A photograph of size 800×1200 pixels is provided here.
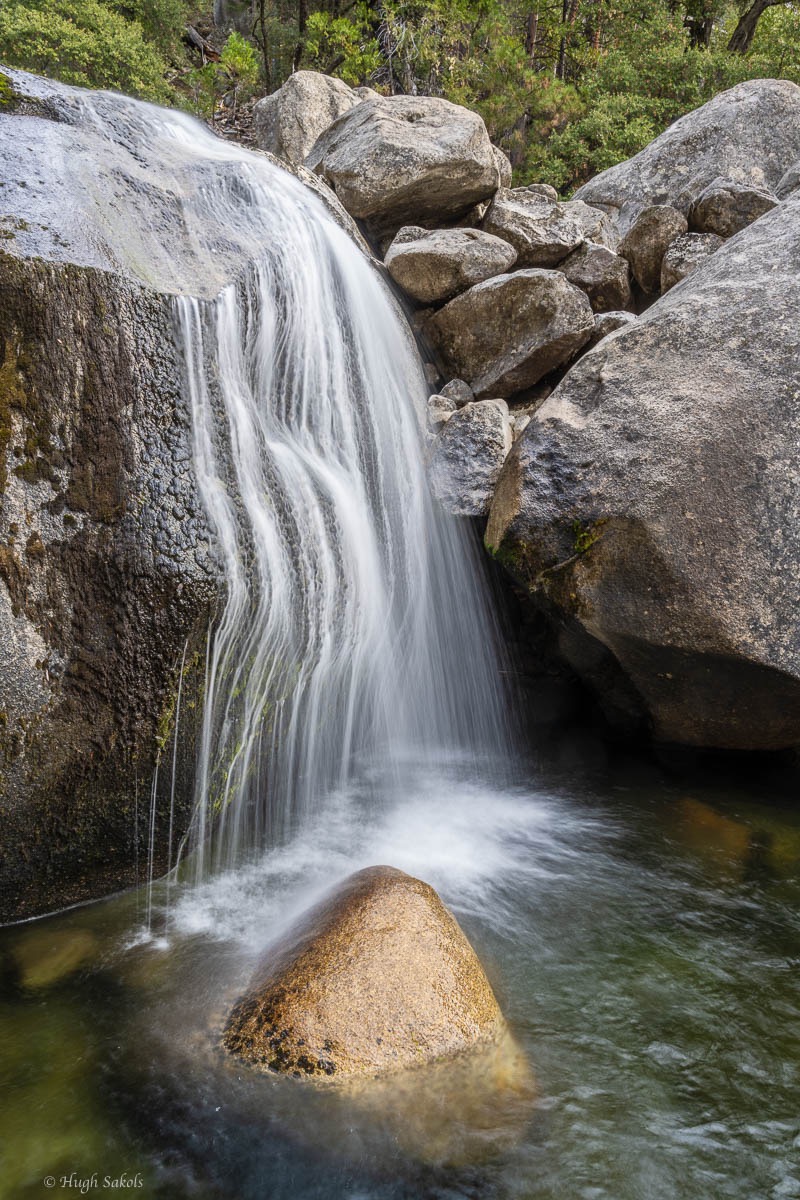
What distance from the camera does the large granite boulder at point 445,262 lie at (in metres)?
7.27

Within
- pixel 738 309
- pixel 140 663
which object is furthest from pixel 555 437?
pixel 140 663

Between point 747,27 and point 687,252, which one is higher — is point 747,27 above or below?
above

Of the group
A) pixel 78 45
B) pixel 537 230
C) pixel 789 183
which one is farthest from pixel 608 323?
pixel 78 45

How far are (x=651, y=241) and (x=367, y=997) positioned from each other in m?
7.82

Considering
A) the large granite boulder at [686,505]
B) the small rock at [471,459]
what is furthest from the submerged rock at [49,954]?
the small rock at [471,459]

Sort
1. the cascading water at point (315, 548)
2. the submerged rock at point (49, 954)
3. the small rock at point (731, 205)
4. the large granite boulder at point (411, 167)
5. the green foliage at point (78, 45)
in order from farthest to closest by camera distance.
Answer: the green foliage at point (78, 45) → the large granite boulder at point (411, 167) → the small rock at point (731, 205) → the cascading water at point (315, 548) → the submerged rock at point (49, 954)

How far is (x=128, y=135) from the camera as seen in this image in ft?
18.7

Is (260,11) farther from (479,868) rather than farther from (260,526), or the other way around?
(479,868)

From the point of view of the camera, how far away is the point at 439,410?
6707 mm

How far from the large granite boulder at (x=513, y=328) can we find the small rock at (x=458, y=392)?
0.49 feet

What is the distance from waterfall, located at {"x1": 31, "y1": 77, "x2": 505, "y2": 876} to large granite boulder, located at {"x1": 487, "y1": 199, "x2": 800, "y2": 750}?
99 centimetres

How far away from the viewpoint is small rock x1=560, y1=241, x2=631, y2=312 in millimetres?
7660
